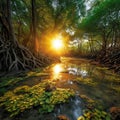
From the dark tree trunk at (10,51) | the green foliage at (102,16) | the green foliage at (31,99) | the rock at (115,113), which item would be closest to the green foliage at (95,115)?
the rock at (115,113)

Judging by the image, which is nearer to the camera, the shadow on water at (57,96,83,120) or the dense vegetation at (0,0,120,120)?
the shadow on water at (57,96,83,120)

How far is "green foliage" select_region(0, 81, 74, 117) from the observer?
127 inches

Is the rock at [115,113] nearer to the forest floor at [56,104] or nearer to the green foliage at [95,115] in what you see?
the forest floor at [56,104]

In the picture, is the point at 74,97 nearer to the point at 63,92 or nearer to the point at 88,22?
the point at 63,92

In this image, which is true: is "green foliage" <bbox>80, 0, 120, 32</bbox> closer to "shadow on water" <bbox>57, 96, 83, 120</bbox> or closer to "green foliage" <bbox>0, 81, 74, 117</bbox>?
"green foliage" <bbox>0, 81, 74, 117</bbox>

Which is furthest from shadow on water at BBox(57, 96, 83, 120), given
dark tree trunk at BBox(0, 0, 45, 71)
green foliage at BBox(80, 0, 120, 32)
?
green foliage at BBox(80, 0, 120, 32)

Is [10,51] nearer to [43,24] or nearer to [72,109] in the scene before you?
[72,109]

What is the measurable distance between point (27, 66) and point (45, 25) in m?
11.5

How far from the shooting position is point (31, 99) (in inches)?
143

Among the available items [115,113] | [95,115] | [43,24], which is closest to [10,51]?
[95,115]

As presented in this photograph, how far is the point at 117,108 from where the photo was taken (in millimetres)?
3451

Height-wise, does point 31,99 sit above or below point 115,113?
above

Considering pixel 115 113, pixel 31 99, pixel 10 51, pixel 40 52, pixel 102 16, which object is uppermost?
pixel 102 16

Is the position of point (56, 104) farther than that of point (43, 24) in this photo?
No
